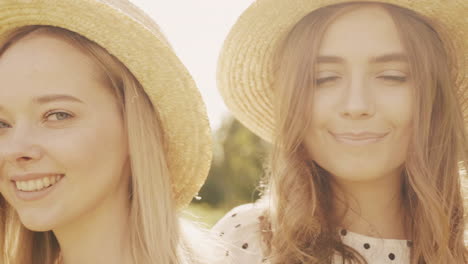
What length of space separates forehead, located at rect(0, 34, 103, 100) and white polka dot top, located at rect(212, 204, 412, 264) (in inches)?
39.5

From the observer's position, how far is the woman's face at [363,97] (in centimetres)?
277

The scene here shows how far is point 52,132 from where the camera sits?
2.42 m

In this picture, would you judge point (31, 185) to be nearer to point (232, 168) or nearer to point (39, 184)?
point (39, 184)

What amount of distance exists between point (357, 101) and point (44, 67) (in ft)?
4.22

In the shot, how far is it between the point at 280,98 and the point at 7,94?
1.26 metres

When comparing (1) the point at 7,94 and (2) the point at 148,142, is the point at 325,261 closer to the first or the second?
(2) the point at 148,142

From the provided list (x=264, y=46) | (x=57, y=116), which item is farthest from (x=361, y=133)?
(x=57, y=116)

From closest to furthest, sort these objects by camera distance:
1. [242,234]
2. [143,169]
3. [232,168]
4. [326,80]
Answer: [143,169] → [326,80] → [242,234] → [232,168]

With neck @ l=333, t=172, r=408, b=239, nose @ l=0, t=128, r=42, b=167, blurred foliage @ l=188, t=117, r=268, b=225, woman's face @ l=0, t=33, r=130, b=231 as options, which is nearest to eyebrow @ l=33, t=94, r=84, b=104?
woman's face @ l=0, t=33, r=130, b=231

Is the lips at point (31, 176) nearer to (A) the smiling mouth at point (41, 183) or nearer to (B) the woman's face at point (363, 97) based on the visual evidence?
(A) the smiling mouth at point (41, 183)

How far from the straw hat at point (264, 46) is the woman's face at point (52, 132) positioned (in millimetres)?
939

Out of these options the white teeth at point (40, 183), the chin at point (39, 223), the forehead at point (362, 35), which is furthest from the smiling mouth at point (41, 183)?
the forehead at point (362, 35)

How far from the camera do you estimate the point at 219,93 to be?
11.8 ft

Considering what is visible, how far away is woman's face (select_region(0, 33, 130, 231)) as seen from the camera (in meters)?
2.40
